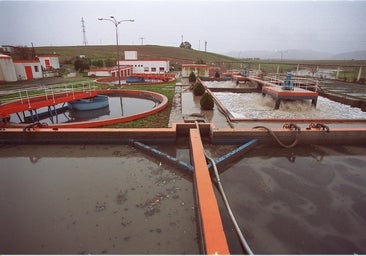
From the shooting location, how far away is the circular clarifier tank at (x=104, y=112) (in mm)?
12281

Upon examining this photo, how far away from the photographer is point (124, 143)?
736cm

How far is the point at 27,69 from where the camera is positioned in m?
30.8

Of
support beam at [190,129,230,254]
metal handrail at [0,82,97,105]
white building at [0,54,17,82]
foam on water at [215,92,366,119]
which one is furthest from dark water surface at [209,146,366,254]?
white building at [0,54,17,82]

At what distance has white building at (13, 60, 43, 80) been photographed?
98.5ft

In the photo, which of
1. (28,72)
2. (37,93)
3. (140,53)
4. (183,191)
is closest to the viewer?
(183,191)

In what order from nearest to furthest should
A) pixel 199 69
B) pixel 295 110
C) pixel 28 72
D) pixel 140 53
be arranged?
1. pixel 295 110
2. pixel 28 72
3. pixel 199 69
4. pixel 140 53

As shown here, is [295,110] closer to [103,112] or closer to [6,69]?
[103,112]

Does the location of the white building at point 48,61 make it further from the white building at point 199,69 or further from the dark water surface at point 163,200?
the dark water surface at point 163,200

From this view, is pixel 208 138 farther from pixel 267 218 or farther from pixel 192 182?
pixel 267 218

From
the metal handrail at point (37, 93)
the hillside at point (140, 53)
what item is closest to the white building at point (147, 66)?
the metal handrail at point (37, 93)

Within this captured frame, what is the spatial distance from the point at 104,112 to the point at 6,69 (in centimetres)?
2134

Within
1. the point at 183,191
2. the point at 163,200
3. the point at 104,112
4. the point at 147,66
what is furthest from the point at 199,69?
the point at 163,200

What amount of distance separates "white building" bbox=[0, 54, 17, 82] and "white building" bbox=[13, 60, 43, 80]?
4.95 feet

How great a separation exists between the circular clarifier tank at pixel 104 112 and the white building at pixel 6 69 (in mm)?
16507
